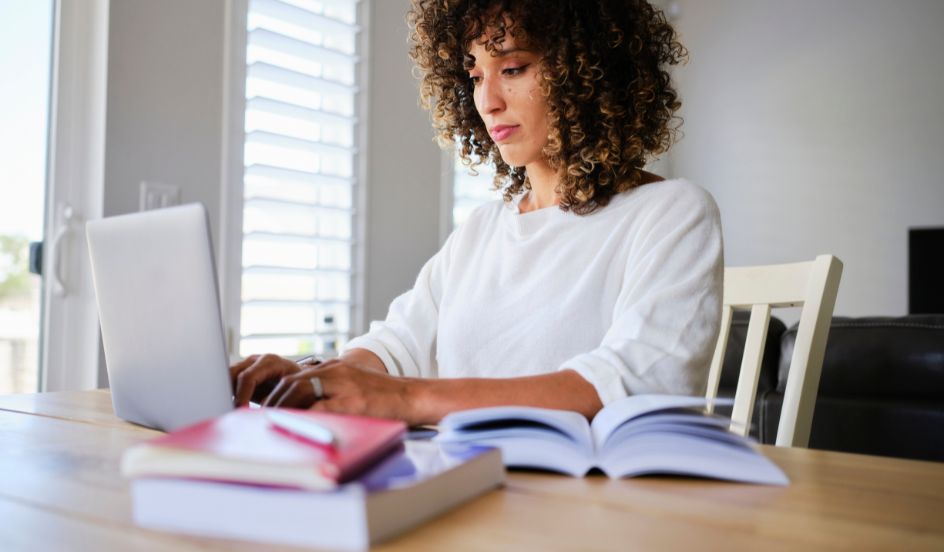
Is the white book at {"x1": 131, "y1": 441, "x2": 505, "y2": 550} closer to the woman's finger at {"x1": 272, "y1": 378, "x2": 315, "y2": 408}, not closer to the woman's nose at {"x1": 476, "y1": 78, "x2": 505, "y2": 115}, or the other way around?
the woman's finger at {"x1": 272, "y1": 378, "x2": 315, "y2": 408}

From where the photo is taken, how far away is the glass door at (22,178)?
2.25m

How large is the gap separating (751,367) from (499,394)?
572mm

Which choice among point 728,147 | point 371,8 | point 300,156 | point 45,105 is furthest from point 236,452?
point 728,147

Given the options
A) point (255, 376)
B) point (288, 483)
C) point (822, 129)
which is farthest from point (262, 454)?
point (822, 129)

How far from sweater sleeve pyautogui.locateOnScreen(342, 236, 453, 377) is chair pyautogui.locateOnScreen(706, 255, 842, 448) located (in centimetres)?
48

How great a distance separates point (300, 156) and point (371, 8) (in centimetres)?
70

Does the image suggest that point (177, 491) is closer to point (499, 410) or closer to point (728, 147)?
point (499, 410)

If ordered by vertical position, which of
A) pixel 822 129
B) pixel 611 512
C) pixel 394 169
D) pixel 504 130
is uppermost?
pixel 822 129

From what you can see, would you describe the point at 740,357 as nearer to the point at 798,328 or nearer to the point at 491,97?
the point at 798,328

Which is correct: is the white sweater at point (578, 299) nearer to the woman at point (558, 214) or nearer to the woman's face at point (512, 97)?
the woman at point (558, 214)

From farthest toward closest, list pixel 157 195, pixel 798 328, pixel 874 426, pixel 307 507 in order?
pixel 157 195
pixel 874 426
pixel 798 328
pixel 307 507

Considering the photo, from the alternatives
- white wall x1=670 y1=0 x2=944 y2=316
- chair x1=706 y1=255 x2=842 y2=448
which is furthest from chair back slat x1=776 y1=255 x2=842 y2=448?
white wall x1=670 y1=0 x2=944 y2=316

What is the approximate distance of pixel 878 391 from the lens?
1.66 meters

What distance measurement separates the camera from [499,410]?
2.20 ft
